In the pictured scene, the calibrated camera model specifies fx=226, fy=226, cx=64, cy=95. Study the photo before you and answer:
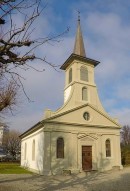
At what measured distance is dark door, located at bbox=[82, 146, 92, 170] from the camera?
24.5 meters

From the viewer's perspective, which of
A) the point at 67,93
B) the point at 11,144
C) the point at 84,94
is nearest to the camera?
the point at 84,94

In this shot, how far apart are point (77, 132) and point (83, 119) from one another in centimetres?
179

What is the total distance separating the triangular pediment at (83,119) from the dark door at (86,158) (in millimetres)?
2755

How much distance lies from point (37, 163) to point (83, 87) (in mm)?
10637

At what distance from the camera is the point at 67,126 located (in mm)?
24234

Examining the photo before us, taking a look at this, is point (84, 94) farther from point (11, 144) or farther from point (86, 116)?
point (11, 144)

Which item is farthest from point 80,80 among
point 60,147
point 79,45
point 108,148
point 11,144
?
point 11,144

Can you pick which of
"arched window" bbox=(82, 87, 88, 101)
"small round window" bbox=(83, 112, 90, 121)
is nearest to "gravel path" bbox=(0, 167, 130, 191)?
"small round window" bbox=(83, 112, 90, 121)

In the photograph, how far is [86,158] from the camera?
81.5 feet

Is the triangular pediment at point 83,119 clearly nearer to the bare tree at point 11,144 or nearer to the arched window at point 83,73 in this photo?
the arched window at point 83,73

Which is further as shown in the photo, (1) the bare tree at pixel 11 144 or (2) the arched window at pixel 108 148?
(1) the bare tree at pixel 11 144

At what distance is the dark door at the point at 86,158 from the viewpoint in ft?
80.3

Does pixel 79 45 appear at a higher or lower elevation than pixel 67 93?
higher

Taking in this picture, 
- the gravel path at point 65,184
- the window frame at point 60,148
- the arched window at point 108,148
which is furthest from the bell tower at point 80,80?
the gravel path at point 65,184
